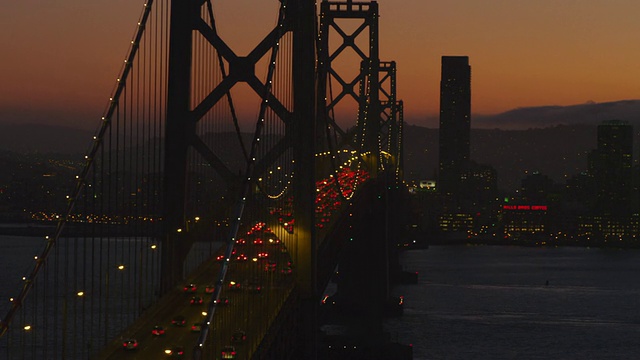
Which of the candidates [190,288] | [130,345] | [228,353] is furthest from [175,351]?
[190,288]

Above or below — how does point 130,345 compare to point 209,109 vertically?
below

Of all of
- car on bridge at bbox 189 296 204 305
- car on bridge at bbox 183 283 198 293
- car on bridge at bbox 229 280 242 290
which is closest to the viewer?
car on bridge at bbox 189 296 204 305

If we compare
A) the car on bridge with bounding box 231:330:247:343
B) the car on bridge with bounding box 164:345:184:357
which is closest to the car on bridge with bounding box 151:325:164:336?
the car on bridge with bounding box 164:345:184:357

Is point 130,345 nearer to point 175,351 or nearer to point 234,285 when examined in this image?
point 175,351

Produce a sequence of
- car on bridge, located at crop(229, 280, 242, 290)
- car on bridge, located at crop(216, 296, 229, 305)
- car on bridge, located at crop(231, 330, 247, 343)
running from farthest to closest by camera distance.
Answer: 1. car on bridge, located at crop(229, 280, 242, 290)
2. car on bridge, located at crop(216, 296, 229, 305)
3. car on bridge, located at crop(231, 330, 247, 343)

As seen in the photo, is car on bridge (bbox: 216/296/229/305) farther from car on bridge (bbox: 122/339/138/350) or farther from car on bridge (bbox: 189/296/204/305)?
car on bridge (bbox: 122/339/138/350)

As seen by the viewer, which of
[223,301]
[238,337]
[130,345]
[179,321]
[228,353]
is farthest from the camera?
[223,301]

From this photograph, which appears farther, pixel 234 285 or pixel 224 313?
pixel 234 285

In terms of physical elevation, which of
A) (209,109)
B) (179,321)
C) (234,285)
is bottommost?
(179,321)

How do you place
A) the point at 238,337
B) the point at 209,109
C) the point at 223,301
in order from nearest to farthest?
1. the point at 238,337
2. the point at 209,109
3. the point at 223,301
